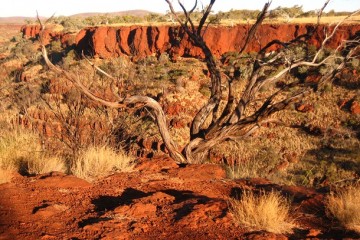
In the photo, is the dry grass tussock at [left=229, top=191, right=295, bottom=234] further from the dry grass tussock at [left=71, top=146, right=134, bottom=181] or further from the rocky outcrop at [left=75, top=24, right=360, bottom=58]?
the rocky outcrop at [left=75, top=24, right=360, bottom=58]

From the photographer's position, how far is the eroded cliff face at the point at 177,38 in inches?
1003

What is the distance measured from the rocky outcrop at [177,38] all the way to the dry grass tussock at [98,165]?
61.7 ft

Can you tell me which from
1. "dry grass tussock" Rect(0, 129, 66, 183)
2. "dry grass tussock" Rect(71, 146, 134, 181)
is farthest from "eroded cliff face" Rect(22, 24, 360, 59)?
"dry grass tussock" Rect(71, 146, 134, 181)

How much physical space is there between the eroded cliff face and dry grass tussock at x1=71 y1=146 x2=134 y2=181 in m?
18.2

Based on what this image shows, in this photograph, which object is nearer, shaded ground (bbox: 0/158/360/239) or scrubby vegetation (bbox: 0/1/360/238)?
shaded ground (bbox: 0/158/360/239)

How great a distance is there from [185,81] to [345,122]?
993cm

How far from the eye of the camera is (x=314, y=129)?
17.9 meters

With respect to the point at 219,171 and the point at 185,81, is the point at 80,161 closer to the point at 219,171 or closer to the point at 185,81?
the point at 219,171

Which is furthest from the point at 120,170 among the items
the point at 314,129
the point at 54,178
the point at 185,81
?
the point at 185,81

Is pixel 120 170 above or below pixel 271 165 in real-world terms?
above

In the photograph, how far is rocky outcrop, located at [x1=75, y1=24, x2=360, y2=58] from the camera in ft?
84.6

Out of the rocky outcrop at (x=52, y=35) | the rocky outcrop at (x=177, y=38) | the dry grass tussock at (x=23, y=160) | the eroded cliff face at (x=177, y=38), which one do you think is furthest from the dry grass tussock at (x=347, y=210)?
the rocky outcrop at (x=52, y=35)

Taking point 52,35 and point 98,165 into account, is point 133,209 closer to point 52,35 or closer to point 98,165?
→ point 98,165

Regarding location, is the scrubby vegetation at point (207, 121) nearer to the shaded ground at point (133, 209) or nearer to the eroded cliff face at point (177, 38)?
the shaded ground at point (133, 209)
